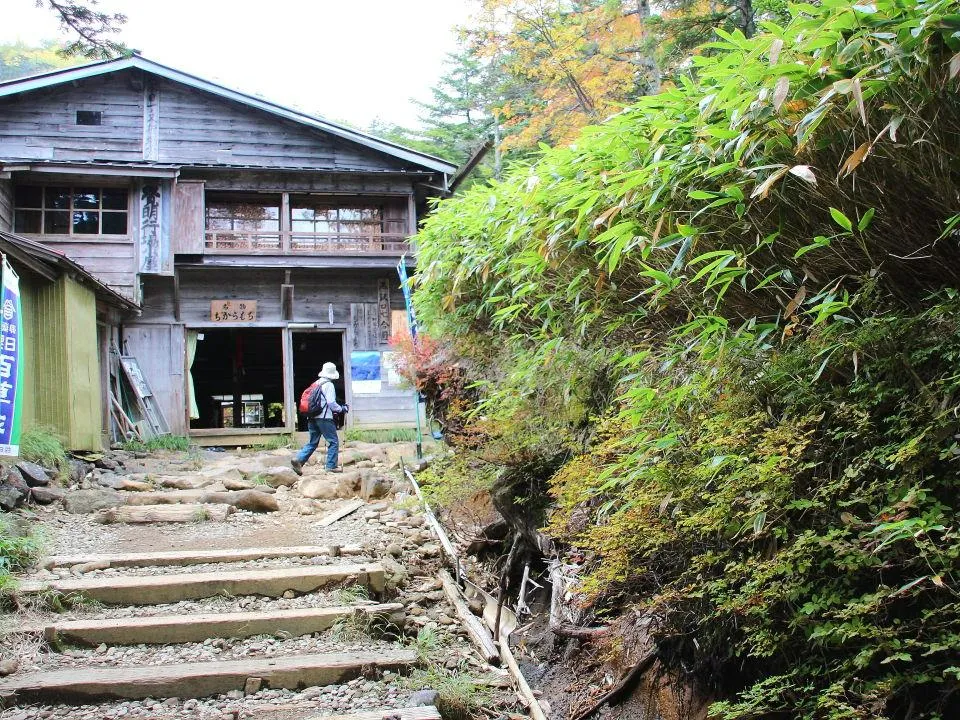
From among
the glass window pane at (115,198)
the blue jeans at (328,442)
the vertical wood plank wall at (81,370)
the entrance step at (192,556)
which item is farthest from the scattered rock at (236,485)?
the glass window pane at (115,198)

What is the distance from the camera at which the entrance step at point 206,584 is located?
4.80m

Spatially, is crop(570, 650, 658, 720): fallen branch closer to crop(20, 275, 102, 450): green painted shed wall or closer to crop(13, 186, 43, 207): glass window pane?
crop(20, 275, 102, 450): green painted shed wall

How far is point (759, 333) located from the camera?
105 inches

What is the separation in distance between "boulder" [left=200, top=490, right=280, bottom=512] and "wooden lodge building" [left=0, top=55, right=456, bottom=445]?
22.7ft

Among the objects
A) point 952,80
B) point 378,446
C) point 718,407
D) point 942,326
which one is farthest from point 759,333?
point 378,446

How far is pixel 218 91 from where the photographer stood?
48.6 ft

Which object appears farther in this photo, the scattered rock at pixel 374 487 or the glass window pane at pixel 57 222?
the glass window pane at pixel 57 222

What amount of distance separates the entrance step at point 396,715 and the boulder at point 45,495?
5.06 metres

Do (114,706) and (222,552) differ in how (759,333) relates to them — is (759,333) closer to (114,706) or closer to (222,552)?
(114,706)

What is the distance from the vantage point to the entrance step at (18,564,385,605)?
4.80 meters

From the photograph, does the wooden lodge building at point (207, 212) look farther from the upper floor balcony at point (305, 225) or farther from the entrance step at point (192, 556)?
the entrance step at point (192, 556)

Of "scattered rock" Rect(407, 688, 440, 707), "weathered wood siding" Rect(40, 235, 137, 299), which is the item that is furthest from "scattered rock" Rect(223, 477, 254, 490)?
"weathered wood siding" Rect(40, 235, 137, 299)

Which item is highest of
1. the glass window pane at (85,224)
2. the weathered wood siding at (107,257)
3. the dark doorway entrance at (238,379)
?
the glass window pane at (85,224)

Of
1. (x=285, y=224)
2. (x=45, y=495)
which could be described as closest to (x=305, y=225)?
(x=285, y=224)
